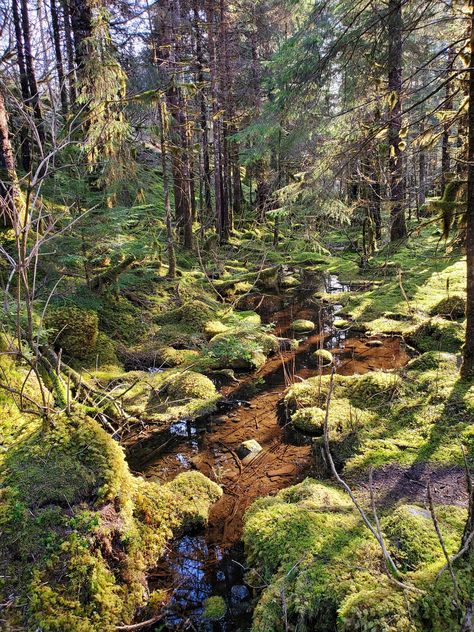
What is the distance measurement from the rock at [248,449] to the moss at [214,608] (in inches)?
78.3

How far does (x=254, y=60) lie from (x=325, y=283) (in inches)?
499

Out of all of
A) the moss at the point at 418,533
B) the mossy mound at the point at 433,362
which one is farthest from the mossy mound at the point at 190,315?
the moss at the point at 418,533

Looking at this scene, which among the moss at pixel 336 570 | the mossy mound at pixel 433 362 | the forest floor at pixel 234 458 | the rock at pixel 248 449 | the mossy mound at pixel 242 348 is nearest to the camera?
the moss at pixel 336 570

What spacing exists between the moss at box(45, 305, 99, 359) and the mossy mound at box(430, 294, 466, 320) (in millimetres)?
7180

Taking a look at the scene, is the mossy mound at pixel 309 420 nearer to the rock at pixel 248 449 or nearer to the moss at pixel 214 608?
the rock at pixel 248 449

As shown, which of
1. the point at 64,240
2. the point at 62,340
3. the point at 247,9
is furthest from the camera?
the point at 247,9

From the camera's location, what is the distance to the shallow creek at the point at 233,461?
11.1 feet

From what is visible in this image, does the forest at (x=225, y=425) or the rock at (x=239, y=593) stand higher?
the forest at (x=225, y=425)

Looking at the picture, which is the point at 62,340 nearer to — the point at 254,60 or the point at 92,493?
the point at 92,493

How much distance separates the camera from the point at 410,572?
2719 mm

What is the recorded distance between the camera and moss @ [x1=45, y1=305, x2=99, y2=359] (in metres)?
7.12

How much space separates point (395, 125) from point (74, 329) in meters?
6.53

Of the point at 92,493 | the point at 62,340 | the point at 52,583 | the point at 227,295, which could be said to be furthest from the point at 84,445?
the point at 227,295

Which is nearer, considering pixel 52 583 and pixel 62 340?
pixel 52 583
